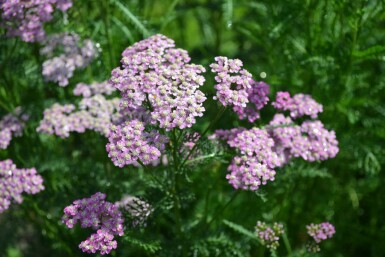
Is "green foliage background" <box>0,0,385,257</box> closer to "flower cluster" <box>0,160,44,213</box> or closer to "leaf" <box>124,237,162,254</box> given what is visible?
"leaf" <box>124,237,162,254</box>

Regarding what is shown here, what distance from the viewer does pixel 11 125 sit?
3164 mm

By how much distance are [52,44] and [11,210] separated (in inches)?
47.3

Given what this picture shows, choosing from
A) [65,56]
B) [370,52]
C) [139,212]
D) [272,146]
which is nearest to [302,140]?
[272,146]

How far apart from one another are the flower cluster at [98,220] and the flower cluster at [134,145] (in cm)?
25

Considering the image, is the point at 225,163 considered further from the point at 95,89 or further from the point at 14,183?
the point at 14,183

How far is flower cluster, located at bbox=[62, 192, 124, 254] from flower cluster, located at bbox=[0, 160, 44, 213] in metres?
0.56

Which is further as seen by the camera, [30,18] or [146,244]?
[30,18]

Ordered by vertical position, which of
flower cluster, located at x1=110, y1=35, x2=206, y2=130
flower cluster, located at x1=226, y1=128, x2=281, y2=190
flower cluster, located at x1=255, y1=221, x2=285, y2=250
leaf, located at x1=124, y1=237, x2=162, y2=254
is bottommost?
flower cluster, located at x1=255, y1=221, x2=285, y2=250

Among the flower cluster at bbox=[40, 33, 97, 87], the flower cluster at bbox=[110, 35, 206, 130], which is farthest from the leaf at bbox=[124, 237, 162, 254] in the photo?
the flower cluster at bbox=[40, 33, 97, 87]

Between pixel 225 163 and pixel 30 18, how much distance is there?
145 centimetres

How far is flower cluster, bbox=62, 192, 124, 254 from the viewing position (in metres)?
2.28

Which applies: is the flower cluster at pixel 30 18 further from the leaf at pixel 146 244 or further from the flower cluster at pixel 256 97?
the leaf at pixel 146 244

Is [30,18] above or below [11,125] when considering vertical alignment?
above

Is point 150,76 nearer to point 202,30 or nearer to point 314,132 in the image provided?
point 314,132
